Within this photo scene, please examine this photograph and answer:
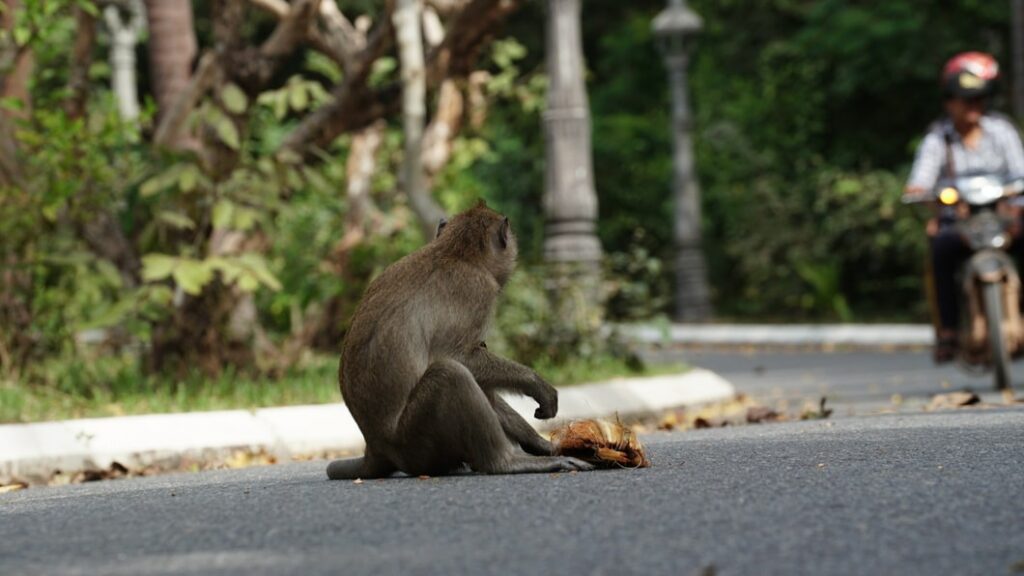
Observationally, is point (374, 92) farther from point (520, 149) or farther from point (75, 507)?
point (520, 149)

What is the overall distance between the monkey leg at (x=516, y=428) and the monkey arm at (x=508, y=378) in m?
0.06

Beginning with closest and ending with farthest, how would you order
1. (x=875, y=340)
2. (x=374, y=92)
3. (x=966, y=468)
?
(x=966, y=468)
(x=374, y=92)
(x=875, y=340)

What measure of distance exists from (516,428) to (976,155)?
6485mm

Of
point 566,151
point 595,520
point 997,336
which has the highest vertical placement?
point 566,151

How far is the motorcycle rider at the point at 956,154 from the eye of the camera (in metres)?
12.0

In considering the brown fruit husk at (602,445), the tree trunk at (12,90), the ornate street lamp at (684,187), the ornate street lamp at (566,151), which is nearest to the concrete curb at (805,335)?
the ornate street lamp at (684,187)

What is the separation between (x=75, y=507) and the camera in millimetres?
6195

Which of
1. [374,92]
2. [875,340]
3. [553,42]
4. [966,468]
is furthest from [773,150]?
[966,468]

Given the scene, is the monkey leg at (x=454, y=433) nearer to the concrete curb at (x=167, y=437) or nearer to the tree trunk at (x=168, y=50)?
the concrete curb at (x=167, y=437)

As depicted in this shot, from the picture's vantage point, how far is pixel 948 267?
12305 mm

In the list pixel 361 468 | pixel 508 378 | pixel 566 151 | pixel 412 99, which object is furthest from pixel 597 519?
pixel 566 151

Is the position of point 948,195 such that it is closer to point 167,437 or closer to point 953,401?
point 953,401

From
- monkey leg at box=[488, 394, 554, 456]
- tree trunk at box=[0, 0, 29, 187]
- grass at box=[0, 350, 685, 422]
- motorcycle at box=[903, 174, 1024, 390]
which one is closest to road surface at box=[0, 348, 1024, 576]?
monkey leg at box=[488, 394, 554, 456]

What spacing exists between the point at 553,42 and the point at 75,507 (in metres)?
9.25
